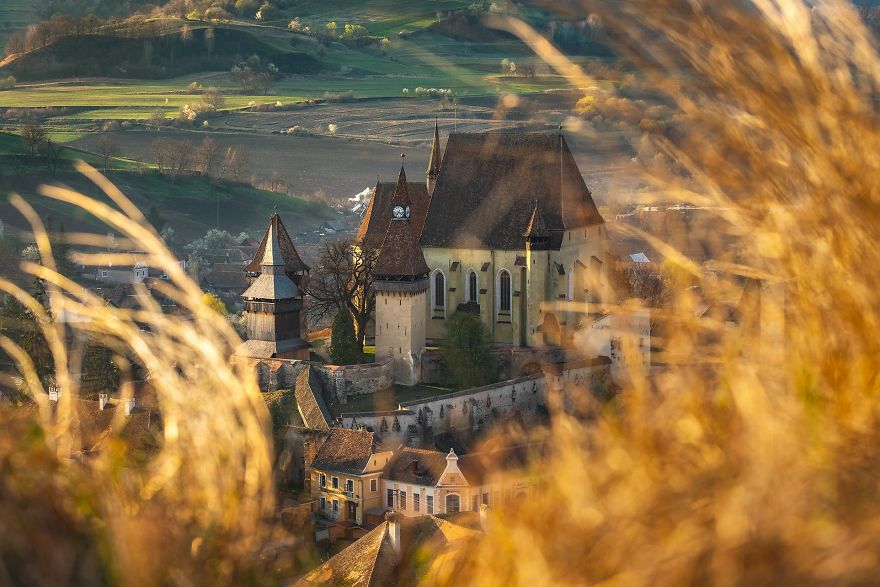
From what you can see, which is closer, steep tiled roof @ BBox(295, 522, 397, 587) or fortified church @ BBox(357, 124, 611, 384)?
steep tiled roof @ BBox(295, 522, 397, 587)

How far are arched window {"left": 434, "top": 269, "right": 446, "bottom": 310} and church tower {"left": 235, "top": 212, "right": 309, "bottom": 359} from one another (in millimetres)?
4688

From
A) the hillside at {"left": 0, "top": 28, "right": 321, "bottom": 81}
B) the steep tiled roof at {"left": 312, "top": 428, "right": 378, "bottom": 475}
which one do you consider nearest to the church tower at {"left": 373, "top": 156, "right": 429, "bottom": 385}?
the steep tiled roof at {"left": 312, "top": 428, "right": 378, "bottom": 475}

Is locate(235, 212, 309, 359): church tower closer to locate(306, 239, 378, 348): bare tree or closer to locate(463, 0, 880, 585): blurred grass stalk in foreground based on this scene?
locate(306, 239, 378, 348): bare tree

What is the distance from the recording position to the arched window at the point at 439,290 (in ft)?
155

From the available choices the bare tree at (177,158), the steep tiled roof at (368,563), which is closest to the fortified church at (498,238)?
the steep tiled roof at (368,563)

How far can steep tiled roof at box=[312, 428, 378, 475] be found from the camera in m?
37.5

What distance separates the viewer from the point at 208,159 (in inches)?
4751

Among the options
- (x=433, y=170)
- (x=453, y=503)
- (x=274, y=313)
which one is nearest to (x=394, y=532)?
(x=453, y=503)

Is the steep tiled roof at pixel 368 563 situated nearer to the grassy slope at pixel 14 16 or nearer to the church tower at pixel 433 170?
the church tower at pixel 433 170

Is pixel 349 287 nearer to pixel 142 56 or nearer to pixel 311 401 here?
pixel 311 401

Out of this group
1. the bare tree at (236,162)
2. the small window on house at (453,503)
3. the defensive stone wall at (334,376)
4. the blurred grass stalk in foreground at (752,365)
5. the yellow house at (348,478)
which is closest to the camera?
the blurred grass stalk in foreground at (752,365)

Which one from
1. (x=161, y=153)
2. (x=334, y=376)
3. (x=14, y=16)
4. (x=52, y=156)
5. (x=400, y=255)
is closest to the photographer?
(x=334, y=376)

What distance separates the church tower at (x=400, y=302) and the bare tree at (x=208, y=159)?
249 ft

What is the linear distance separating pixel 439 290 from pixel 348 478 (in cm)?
1181
